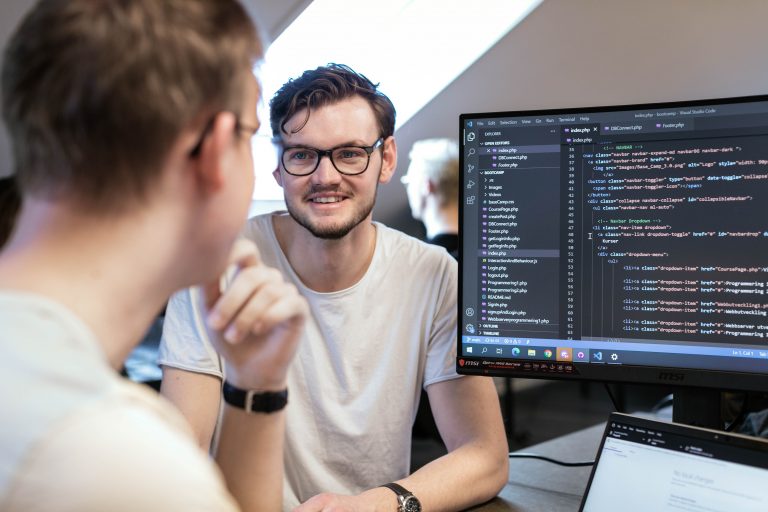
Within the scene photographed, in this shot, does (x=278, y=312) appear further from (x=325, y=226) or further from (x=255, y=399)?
(x=325, y=226)

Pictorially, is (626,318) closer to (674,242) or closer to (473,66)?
(674,242)

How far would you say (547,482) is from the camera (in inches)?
57.9

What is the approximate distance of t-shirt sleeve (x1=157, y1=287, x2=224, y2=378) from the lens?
1445mm

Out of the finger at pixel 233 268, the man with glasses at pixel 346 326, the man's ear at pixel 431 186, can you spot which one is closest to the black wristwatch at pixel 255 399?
the finger at pixel 233 268

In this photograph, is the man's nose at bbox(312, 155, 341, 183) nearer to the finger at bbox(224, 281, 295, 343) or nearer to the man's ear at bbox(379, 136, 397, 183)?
the man's ear at bbox(379, 136, 397, 183)

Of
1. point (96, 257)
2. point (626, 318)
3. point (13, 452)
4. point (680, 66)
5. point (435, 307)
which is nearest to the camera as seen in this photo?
point (13, 452)

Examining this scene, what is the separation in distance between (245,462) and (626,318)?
60 centimetres

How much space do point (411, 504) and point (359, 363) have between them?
35 cm

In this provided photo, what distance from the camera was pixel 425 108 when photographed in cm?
447

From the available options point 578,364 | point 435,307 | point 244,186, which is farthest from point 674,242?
point 244,186

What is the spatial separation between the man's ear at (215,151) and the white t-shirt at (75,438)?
192mm

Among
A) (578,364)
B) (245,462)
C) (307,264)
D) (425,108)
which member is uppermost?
(425,108)

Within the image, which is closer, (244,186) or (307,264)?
(244,186)

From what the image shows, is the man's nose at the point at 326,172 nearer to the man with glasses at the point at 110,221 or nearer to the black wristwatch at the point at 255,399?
the black wristwatch at the point at 255,399
